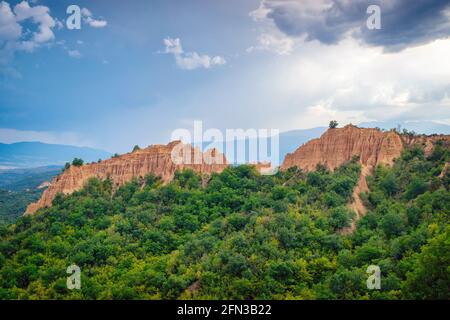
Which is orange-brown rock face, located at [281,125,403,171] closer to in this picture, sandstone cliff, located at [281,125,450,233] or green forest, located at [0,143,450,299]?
sandstone cliff, located at [281,125,450,233]

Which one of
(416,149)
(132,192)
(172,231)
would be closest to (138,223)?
(172,231)

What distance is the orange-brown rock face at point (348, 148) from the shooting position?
45.0m

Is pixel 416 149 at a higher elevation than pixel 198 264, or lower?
higher

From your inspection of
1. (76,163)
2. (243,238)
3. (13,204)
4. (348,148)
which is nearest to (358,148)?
(348,148)

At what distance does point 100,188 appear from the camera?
4994 centimetres

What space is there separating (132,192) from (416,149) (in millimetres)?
29689

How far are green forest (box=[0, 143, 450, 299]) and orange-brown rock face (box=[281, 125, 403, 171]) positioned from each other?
107 cm

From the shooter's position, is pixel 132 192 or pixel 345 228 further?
→ pixel 132 192

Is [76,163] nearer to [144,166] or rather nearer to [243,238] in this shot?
[144,166]

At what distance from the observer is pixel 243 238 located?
34594 mm

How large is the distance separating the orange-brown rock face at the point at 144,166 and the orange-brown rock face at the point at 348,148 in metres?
9.36
